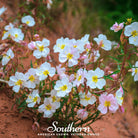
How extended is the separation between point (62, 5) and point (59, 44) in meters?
2.26

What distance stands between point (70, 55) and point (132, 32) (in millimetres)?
348

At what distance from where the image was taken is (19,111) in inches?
54.1

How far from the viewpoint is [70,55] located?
1112 mm

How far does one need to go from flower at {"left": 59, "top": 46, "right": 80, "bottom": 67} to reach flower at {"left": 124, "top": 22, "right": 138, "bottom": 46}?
0.93 feet

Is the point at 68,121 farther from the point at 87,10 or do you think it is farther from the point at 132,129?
the point at 87,10

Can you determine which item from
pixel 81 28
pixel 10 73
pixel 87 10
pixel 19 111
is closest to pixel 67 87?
pixel 19 111

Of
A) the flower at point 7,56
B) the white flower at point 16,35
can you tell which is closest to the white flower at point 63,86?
the flower at point 7,56

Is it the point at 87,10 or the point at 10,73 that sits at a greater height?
the point at 87,10

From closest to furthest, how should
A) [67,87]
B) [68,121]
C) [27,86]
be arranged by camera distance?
[67,87], [27,86], [68,121]

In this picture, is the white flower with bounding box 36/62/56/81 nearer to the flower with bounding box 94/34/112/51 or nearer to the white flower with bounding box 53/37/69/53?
the white flower with bounding box 53/37/69/53

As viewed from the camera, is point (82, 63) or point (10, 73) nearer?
point (82, 63)

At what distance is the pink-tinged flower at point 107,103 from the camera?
105 cm

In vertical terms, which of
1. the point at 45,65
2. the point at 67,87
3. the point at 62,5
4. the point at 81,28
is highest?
the point at 62,5

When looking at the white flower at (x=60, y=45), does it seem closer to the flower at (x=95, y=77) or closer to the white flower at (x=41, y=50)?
the white flower at (x=41, y=50)
